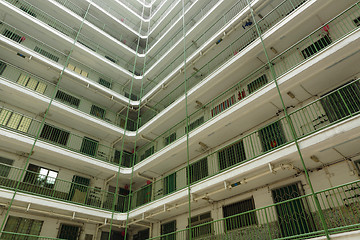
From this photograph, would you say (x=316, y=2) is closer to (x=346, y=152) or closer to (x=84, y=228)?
(x=346, y=152)

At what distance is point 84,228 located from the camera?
1400 centimetres

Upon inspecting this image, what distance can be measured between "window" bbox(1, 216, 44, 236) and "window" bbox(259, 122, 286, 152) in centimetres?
1267

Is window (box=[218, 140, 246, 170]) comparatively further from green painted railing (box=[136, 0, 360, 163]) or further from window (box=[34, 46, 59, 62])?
window (box=[34, 46, 59, 62])

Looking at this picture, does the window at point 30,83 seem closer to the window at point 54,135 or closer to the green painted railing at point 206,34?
the window at point 54,135

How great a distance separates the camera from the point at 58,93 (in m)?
16.6

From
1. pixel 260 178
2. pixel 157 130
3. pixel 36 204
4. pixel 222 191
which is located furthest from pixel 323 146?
pixel 36 204

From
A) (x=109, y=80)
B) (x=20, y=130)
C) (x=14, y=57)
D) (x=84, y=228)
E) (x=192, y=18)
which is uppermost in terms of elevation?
(x=192, y=18)

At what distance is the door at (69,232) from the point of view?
518 inches

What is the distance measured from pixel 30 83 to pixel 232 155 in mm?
13876

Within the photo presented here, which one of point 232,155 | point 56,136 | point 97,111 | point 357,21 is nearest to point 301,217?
point 232,155

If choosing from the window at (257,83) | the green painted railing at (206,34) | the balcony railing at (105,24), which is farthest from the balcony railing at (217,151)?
the balcony railing at (105,24)

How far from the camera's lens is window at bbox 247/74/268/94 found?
12.3 m

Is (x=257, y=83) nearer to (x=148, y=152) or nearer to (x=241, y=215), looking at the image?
(x=241, y=215)

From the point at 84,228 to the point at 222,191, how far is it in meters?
9.06
